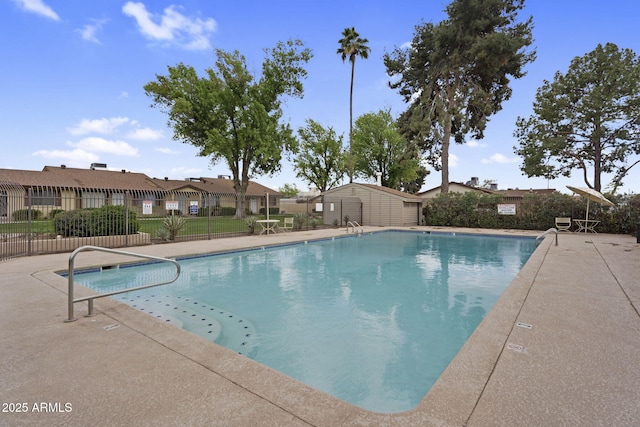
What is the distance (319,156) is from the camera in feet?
121

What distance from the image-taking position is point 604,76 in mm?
21734

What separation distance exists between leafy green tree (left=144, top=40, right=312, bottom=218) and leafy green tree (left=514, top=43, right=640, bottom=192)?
19394 mm

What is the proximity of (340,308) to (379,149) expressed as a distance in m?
31.7

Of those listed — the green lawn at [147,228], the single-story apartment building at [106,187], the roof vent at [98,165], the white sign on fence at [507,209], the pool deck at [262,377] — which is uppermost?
the roof vent at [98,165]

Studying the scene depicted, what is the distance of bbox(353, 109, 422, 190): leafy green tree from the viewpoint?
116 feet

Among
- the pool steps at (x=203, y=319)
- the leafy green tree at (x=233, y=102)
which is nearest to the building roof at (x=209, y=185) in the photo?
the leafy green tree at (x=233, y=102)

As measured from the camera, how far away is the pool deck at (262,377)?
1865 millimetres

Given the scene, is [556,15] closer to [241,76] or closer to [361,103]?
[361,103]

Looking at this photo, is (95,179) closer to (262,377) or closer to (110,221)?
(110,221)

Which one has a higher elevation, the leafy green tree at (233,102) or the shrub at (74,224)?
the leafy green tree at (233,102)

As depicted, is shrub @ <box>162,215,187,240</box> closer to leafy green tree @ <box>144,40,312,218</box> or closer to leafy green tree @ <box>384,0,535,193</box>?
leafy green tree @ <box>144,40,312,218</box>

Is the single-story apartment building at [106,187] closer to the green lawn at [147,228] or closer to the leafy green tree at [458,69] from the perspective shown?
the green lawn at [147,228]

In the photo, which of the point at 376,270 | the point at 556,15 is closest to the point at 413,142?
the point at 556,15

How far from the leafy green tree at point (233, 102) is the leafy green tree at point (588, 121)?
19.4m
